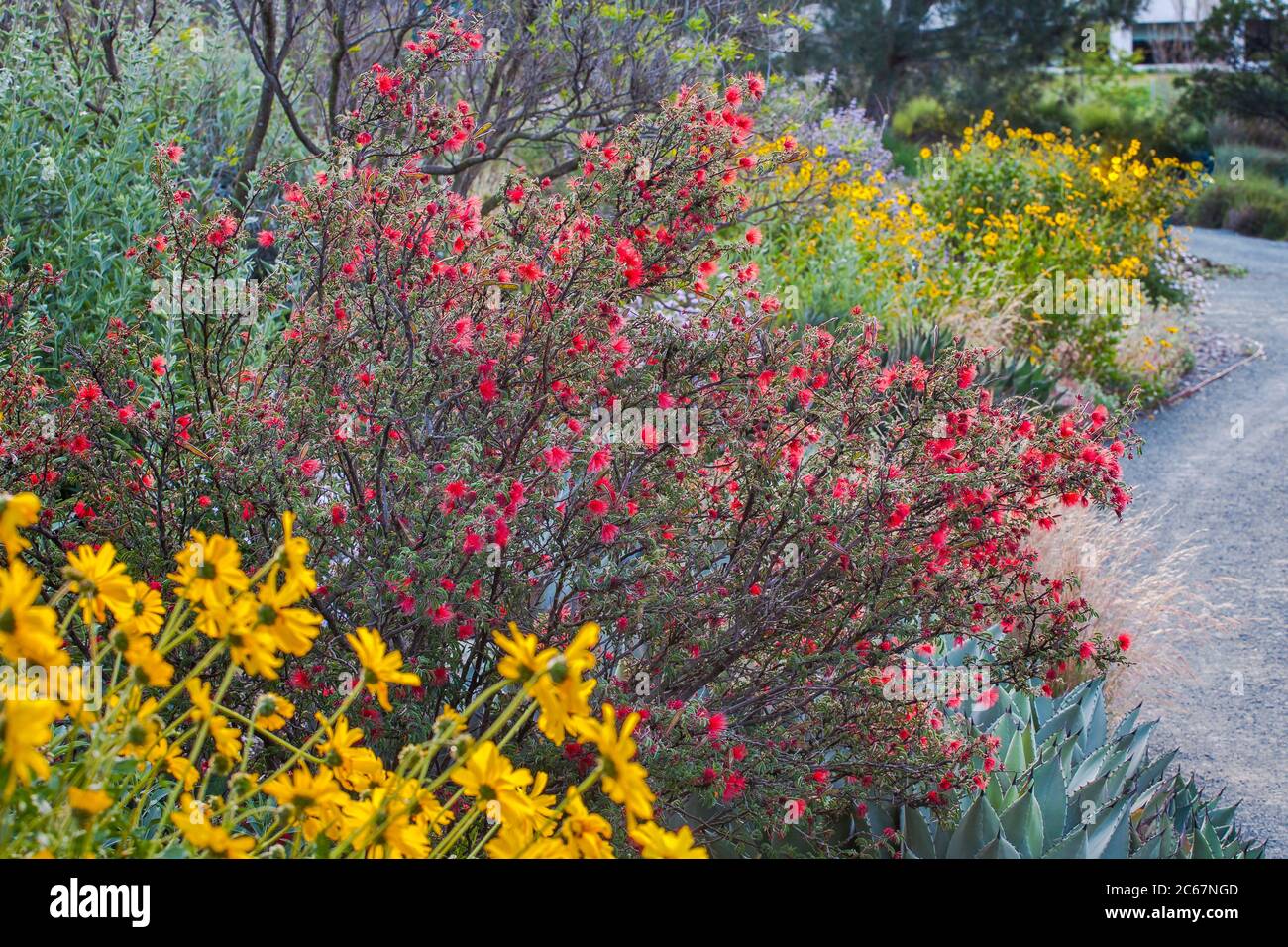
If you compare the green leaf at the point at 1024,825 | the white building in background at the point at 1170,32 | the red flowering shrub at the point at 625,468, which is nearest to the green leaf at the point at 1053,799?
the green leaf at the point at 1024,825

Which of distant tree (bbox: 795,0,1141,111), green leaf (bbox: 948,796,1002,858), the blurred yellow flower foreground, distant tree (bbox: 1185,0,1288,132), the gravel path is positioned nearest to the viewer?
→ the blurred yellow flower foreground

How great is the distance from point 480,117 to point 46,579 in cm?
427

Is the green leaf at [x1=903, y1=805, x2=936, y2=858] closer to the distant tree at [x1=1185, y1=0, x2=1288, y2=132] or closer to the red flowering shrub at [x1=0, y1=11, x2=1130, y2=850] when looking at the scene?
the red flowering shrub at [x1=0, y1=11, x2=1130, y2=850]

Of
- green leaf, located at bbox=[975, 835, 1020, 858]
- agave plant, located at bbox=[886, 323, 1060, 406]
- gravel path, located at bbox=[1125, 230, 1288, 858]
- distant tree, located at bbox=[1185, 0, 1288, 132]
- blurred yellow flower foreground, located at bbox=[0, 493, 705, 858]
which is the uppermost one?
distant tree, located at bbox=[1185, 0, 1288, 132]

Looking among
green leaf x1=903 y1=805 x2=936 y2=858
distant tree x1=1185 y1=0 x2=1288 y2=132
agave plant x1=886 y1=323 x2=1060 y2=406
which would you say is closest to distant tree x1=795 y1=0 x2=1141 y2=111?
distant tree x1=1185 y1=0 x2=1288 y2=132

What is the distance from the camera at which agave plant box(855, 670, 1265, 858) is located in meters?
2.79

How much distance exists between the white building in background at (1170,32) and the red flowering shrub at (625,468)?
112 ft

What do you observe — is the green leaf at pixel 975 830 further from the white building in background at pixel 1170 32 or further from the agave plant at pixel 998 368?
the white building in background at pixel 1170 32

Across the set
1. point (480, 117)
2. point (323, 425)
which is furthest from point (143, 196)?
point (323, 425)

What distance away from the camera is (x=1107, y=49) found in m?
28.5

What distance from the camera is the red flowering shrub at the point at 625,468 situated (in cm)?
260

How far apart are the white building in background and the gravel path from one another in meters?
25.0

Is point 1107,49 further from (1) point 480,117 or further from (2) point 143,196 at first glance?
(2) point 143,196

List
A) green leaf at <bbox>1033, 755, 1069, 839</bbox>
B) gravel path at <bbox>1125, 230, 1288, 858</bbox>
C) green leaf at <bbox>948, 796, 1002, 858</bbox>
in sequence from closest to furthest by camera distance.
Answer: green leaf at <bbox>948, 796, 1002, 858</bbox>, green leaf at <bbox>1033, 755, 1069, 839</bbox>, gravel path at <bbox>1125, 230, 1288, 858</bbox>
